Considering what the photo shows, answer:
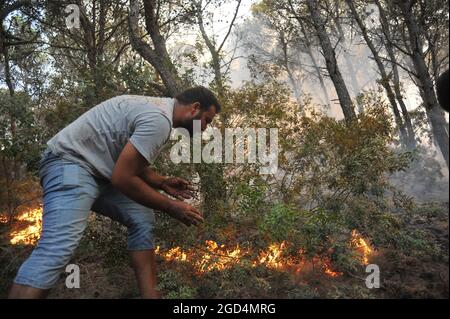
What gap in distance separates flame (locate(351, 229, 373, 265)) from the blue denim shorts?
94.5 inches

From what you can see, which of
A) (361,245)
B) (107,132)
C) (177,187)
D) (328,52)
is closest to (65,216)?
(107,132)

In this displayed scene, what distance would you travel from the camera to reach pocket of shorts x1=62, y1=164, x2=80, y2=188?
238cm

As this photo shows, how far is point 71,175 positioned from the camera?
2.42 metres

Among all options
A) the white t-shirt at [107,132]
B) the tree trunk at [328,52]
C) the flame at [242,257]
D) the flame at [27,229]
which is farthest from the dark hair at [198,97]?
the tree trunk at [328,52]

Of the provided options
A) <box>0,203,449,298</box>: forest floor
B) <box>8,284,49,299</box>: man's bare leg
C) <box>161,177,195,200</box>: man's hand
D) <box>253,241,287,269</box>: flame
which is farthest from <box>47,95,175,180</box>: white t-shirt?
<box>253,241,287,269</box>: flame

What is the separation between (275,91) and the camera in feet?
22.5

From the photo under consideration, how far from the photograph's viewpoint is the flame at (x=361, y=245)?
13.9 ft

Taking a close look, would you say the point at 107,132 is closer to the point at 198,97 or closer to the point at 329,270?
the point at 198,97

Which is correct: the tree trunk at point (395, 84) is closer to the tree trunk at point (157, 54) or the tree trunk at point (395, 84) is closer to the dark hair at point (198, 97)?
the tree trunk at point (157, 54)

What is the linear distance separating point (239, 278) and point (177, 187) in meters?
1.10

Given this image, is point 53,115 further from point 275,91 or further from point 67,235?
point 67,235

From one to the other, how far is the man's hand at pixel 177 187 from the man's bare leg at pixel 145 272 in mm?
479
